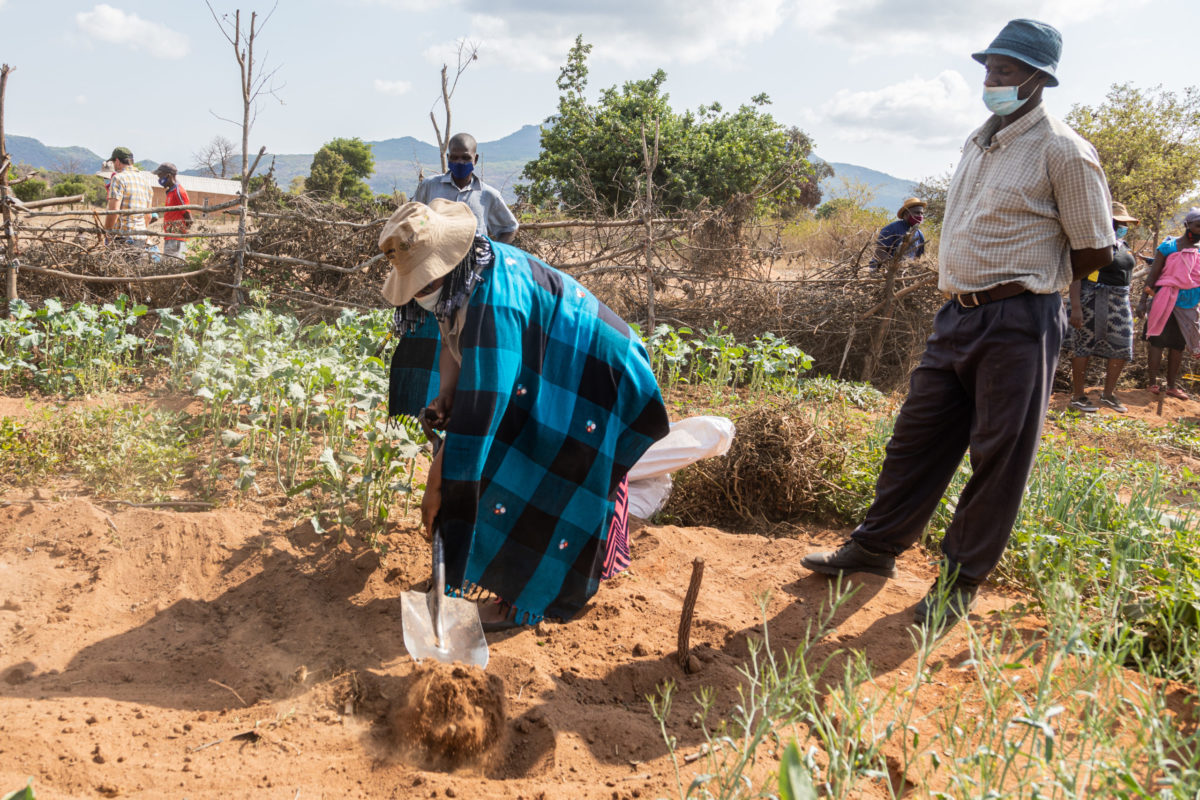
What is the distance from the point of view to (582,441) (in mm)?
2393

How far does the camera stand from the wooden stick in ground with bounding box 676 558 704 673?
219 cm

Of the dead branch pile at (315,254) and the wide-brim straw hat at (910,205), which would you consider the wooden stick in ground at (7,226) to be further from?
the wide-brim straw hat at (910,205)

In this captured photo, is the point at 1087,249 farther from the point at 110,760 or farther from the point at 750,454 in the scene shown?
the point at 110,760

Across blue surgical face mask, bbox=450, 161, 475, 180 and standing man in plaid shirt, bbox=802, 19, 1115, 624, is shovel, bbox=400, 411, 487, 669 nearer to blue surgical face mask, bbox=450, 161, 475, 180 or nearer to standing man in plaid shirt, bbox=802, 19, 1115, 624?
standing man in plaid shirt, bbox=802, 19, 1115, 624

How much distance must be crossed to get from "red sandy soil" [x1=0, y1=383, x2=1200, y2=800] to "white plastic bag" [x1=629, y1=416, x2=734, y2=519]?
0.84 ft

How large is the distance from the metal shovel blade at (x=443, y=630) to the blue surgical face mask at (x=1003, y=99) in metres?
2.16

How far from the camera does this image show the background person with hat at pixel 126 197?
6402 millimetres

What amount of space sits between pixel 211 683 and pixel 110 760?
0.40 m

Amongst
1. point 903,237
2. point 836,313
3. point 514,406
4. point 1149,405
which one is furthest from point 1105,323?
point 514,406

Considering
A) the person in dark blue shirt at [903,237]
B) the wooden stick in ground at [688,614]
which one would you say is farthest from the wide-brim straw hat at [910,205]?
the wooden stick in ground at [688,614]

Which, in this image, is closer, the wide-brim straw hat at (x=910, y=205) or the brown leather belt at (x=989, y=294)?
the brown leather belt at (x=989, y=294)

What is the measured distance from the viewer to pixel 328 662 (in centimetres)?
231

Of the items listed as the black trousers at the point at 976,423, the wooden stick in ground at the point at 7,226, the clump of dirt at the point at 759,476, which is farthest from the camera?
the wooden stick in ground at the point at 7,226

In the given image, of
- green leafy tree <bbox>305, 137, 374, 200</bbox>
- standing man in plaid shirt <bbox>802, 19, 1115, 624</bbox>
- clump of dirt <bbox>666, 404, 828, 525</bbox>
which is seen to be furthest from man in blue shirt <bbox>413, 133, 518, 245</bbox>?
green leafy tree <bbox>305, 137, 374, 200</bbox>
